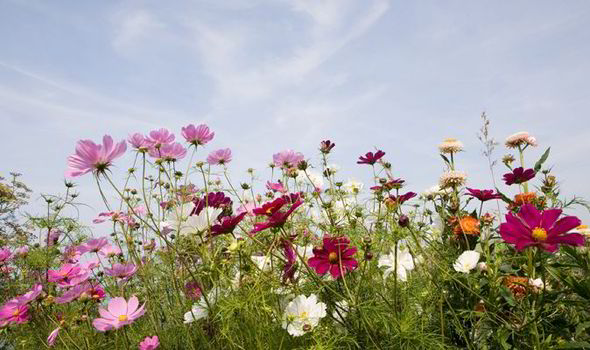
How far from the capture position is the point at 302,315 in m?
1.30

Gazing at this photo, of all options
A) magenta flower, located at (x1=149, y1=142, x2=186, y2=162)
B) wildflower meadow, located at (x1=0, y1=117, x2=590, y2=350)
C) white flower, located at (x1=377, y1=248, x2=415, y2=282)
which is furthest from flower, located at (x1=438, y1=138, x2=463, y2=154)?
magenta flower, located at (x1=149, y1=142, x2=186, y2=162)

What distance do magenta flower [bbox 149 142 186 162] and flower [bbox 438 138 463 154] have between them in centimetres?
123

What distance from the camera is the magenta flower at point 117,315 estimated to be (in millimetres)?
1504

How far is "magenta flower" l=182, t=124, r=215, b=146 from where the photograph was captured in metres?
1.83

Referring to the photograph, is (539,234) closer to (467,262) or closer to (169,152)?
(467,262)

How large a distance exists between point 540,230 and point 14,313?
208 cm

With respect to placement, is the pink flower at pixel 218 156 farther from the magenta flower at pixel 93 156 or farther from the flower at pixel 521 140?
the flower at pixel 521 140

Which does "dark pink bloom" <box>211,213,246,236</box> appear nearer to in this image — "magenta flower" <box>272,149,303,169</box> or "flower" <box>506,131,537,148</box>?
"magenta flower" <box>272,149,303,169</box>

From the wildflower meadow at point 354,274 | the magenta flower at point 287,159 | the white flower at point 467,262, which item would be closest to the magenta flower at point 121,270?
the wildflower meadow at point 354,274

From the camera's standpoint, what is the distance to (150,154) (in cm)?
184

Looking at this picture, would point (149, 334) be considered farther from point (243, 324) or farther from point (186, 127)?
point (186, 127)

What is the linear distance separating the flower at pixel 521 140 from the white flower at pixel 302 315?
1.69 m

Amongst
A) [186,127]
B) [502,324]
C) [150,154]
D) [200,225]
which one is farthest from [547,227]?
[150,154]

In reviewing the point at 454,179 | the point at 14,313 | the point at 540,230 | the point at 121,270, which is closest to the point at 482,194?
the point at 454,179
